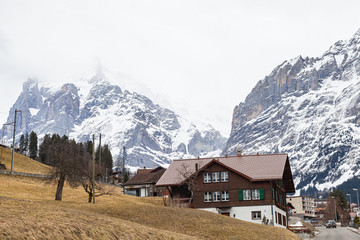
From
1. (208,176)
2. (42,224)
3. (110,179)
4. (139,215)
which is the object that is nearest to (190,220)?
(139,215)

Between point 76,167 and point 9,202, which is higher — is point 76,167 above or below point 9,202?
above

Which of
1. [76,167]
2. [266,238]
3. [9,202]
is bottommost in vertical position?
[266,238]

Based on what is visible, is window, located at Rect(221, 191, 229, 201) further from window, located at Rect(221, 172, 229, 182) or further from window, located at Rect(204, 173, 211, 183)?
window, located at Rect(204, 173, 211, 183)

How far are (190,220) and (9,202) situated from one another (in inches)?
736

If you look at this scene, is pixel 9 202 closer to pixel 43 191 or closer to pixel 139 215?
pixel 139 215

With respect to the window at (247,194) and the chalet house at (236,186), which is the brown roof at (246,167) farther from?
the window at (247,194)

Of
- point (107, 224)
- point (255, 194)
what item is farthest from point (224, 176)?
point (107, 224)

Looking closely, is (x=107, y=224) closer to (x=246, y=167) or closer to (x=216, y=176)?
(x=216, y=176)

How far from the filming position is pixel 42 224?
87.9 ft

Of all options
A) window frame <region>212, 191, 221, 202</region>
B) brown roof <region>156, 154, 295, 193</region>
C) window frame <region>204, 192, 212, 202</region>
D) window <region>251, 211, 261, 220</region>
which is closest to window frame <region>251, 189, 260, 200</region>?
brown roof <region>156, 154, 295, 193</region>

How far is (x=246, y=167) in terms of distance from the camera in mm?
81750

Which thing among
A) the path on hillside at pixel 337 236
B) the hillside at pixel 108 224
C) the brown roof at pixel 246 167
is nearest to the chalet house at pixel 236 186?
the brown roof at pixel 246 167

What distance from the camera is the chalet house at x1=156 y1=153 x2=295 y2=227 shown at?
76.2m

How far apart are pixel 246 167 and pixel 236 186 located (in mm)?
4466
